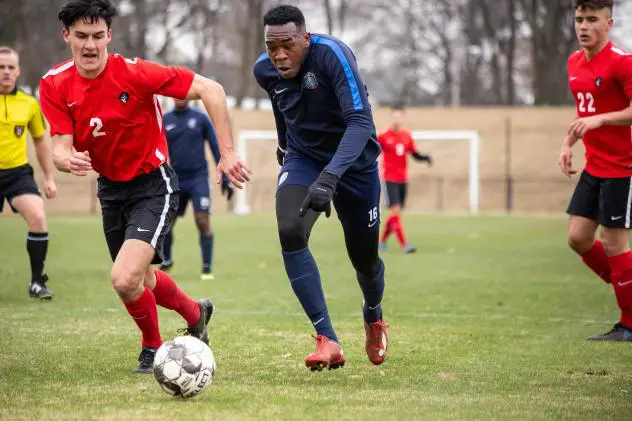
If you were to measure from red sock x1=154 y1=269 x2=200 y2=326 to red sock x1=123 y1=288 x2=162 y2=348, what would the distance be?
24cm

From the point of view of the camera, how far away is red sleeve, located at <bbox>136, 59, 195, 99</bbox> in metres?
6.53

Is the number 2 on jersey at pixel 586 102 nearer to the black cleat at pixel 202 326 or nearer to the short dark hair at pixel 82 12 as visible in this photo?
the black cleat at pixel 202 326

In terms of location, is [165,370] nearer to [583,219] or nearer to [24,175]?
[583,219]

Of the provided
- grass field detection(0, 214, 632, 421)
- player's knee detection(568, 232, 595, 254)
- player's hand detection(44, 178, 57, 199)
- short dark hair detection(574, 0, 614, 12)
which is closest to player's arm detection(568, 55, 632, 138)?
short dark hair detection(574, 0, 614, 12)

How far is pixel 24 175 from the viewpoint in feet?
35.2

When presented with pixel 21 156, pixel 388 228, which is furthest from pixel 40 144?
pixel 388 228

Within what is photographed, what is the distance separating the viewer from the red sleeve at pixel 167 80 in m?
6.53

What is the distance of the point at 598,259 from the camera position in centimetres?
866

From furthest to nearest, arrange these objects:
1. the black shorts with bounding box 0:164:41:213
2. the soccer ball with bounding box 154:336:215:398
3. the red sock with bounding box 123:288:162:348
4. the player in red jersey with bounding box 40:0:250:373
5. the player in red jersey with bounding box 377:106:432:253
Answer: the player in red jersey with bounding box 377:106:432:253
the black shorts with bounding box 0:164:41:213
the red sock with bounding box 123:288:162:348
the player in red jersey with bounding box 40:0:250:373
the soccer ball with bounding box 154:336:215:398

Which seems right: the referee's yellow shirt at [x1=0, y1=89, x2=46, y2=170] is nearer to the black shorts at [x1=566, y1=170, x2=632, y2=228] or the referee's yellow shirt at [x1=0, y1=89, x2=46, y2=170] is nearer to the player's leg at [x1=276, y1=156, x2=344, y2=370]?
the player's leg at [x1=276, y1=156, x2=344, y2=370]

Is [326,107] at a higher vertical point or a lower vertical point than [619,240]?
higher

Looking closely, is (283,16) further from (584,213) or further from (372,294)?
(584,213)

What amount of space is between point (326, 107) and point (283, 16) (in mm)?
614

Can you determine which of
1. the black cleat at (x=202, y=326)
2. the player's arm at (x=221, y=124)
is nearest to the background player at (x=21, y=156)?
the black cleat at (x=202, y=326)
